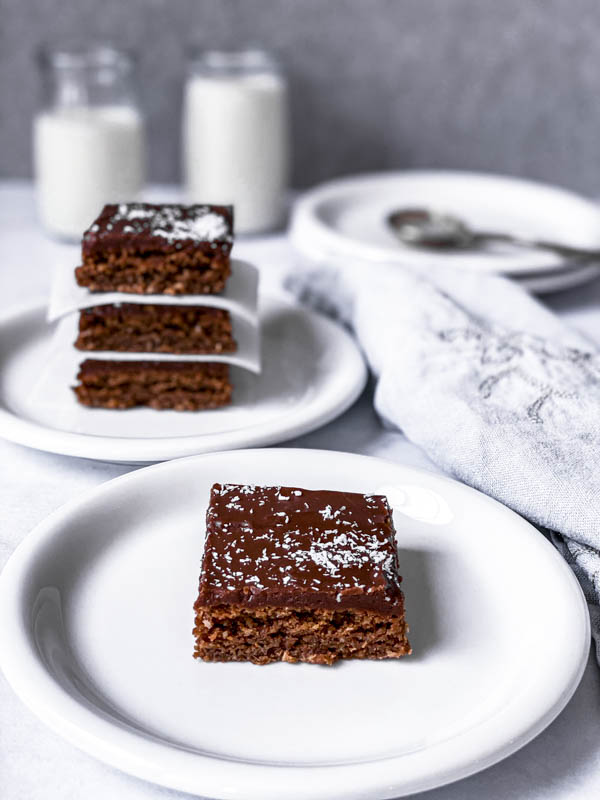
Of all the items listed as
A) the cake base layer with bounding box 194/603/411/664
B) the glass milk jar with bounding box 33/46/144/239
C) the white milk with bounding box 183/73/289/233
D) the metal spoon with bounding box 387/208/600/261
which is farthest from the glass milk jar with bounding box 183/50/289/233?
the cake base layer with bounding box 194/603/411/664

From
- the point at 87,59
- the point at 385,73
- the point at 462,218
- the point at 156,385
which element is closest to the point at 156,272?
the point at 156,385

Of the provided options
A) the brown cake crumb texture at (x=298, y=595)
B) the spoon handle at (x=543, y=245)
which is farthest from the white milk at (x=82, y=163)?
the brown cake crumb texture at (x=298, y=595)

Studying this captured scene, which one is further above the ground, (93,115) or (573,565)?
(93,115)

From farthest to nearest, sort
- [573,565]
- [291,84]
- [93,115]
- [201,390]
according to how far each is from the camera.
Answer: [291,84] → [93,115] → [201,390] → [573,565]

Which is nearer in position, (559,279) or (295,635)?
(295,635)

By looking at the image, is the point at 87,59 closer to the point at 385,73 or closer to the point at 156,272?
the point at 385,73

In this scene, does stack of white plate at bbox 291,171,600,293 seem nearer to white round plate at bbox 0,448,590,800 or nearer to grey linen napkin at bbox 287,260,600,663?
grey linen napkin at bbox 287,260,600,663

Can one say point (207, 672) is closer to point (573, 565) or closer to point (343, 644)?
point (343, 644)

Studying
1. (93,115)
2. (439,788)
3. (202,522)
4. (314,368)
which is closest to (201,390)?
(314,368)
